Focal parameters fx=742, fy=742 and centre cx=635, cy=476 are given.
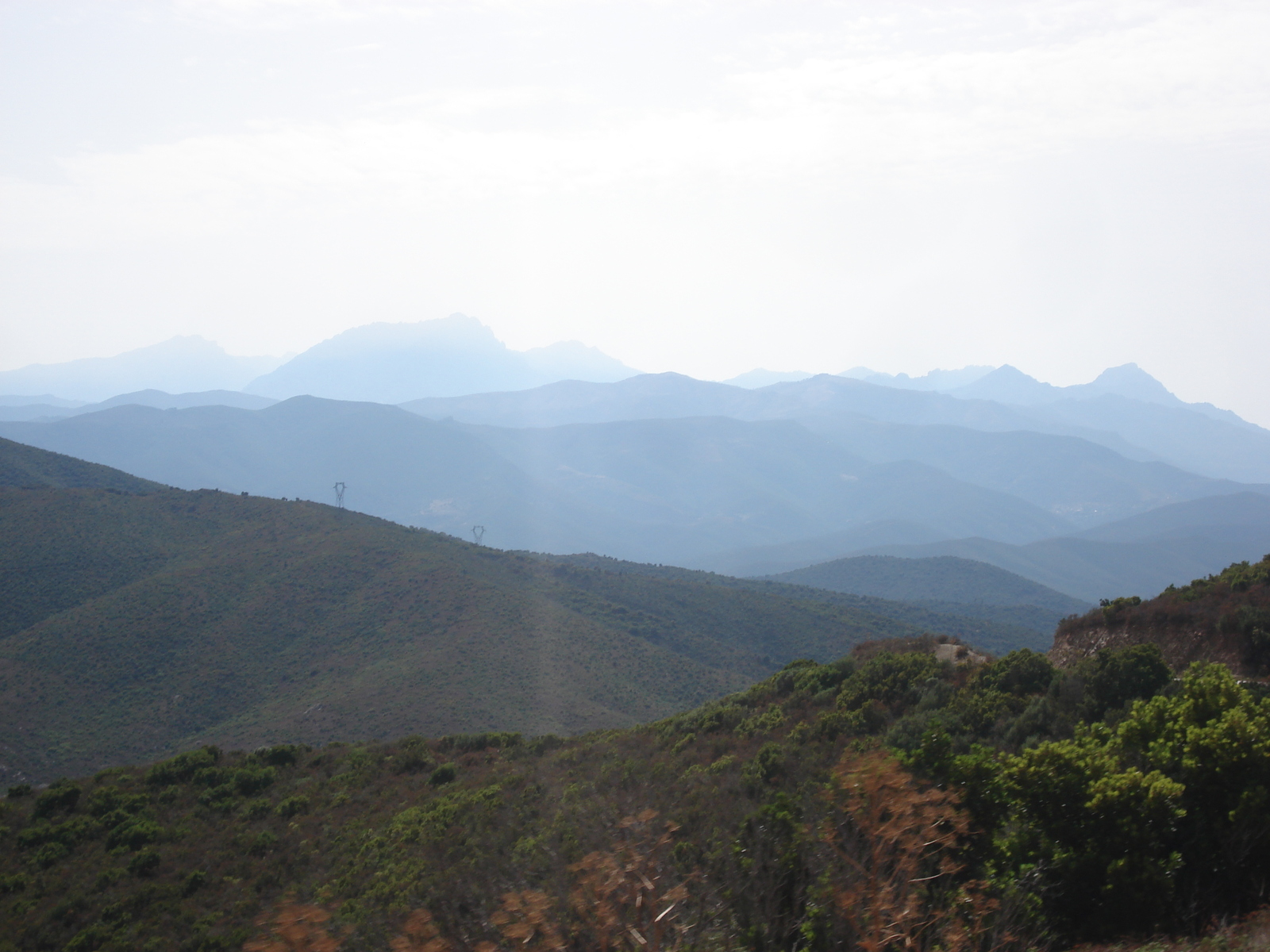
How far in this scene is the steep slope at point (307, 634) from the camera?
38281mm

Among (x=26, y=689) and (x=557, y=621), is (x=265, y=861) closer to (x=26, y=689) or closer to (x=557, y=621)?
(x=26, y=689)

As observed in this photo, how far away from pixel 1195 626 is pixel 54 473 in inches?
3871

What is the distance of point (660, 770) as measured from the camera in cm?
1389

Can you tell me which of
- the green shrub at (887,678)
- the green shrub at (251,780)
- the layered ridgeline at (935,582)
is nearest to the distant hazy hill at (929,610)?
the layered ridgeline at (935,582)

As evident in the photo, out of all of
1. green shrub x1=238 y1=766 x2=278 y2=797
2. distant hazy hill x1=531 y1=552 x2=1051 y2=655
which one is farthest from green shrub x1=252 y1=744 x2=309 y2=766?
distant hazy hill x1=531 y1=552 x2=1051 y2=655

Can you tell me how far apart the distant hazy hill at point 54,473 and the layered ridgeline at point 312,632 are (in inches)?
100

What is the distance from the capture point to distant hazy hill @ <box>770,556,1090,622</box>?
121350mm

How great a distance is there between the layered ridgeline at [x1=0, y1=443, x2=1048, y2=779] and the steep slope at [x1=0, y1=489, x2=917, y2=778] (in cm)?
15

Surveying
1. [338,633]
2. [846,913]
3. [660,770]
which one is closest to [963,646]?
[660,770]

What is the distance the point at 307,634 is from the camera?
5016cm

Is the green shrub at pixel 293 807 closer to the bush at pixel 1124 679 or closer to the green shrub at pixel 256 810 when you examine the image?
the green shrub at pixel 256 810

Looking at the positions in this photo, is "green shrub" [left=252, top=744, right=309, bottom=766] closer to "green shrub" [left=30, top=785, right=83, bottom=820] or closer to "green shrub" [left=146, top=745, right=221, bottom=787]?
"green shrub" [left=146, top=745, right=221, bottom=787]

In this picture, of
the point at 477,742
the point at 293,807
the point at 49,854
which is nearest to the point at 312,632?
the point at 477,742

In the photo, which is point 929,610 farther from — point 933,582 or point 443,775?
point 443,775
